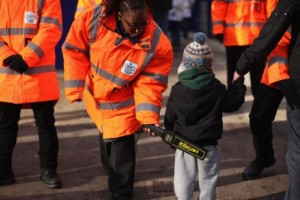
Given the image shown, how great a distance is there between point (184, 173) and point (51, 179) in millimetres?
1245

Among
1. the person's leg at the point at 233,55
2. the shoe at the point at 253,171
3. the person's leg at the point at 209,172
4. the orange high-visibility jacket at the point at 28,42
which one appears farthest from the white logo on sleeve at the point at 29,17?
the person's leg at the point at 233,55

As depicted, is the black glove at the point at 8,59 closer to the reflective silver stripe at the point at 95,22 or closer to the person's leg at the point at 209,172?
the reflective silver stripe at the point at 95,22

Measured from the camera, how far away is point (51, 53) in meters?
4.07

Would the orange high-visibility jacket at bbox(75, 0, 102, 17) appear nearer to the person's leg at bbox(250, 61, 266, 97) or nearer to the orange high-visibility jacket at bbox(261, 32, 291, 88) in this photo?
the orange high-visibility jacket at bbox(261, 32, 291, 88)

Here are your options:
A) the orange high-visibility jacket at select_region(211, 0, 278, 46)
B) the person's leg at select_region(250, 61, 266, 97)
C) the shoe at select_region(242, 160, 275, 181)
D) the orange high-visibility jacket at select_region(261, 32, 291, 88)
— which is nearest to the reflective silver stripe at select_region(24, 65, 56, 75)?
the orange high-visibility jacket at select_region(261, 32, 291, 88)

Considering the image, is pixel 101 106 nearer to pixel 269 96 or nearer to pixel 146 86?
pixel 146 86

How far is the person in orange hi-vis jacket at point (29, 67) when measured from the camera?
12.7 ft

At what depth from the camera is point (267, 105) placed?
4.02 m

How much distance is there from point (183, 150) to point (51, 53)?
4.61ft

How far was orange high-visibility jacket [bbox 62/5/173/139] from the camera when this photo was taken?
3537 mm

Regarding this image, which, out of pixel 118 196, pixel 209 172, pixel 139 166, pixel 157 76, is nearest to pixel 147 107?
pixel 157 76

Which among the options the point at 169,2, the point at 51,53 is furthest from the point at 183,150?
the point at 169,2

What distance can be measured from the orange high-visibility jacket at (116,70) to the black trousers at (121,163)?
94 mm

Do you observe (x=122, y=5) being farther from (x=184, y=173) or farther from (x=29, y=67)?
(x=184, y=173)
